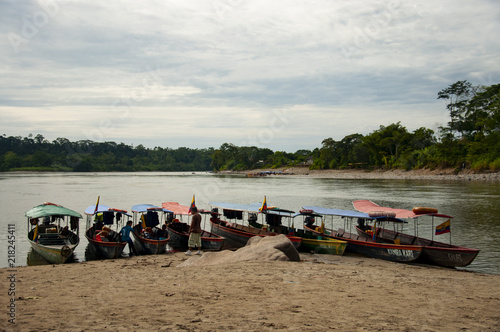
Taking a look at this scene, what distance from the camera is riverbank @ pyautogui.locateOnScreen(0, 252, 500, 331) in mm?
6367

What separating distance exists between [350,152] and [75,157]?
111803 mm

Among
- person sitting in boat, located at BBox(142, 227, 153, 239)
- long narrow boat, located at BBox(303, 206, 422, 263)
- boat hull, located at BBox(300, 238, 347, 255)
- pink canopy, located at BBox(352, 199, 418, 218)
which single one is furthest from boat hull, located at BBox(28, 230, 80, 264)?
pink canopy, located at BBox(352, 199, 418, 218)

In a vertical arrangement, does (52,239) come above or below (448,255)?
above

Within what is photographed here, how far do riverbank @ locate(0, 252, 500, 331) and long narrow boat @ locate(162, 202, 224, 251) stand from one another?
230 inches

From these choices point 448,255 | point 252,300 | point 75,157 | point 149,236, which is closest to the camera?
point 252,300

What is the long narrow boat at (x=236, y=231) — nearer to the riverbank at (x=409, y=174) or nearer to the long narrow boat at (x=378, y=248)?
the long narrow boat at (x=378, y=248)

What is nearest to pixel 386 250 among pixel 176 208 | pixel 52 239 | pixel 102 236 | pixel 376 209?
pixel 376 209

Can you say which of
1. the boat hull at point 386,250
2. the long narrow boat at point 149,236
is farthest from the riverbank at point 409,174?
the long narrow boat at point 149,236

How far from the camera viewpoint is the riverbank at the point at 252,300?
637 centimetres

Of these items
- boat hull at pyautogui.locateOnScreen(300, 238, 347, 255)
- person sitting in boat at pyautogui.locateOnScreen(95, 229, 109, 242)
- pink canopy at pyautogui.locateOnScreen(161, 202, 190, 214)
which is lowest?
boat hull at pyautogui.locateOnScreen(300, 238, 347, 255)

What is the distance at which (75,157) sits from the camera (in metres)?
157

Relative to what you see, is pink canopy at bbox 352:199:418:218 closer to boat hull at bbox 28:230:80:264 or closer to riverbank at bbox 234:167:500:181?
boat hull at bbox 28:230:80:264

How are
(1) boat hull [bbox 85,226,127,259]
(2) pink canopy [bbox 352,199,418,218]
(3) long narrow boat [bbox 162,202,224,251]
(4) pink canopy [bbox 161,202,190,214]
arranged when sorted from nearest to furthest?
(1) boat hull [bbox 85,226,127,259] < (2) pink canopy [bbox 352,199,418,218] < (3) long narrow boat [bbox 162,202,224,251] < (4) pink canopy [bbox 161,202,190,214]

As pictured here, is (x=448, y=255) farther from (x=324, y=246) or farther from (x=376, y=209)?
→ (x=324, y=246)
